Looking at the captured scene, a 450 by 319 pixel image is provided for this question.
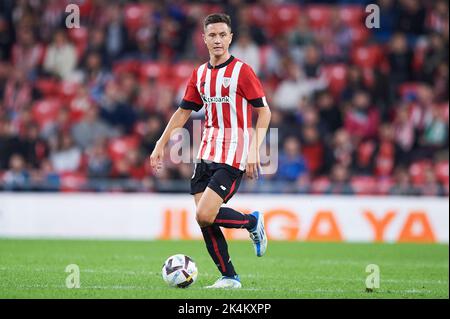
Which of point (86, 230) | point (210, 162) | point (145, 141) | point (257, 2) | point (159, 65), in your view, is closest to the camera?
point (210, 162)

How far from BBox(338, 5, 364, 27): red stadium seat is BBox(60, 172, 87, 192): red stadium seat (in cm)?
693

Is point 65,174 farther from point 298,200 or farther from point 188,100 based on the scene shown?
point 188,100

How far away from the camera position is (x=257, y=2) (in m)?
20.0

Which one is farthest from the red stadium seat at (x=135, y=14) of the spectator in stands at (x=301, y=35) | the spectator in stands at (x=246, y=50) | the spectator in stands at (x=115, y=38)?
the spectator in stands at (x=301, y=35)

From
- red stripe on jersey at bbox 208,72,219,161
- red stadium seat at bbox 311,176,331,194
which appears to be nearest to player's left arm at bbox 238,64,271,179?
red stripe on jersey at bbox 208,72,219,161

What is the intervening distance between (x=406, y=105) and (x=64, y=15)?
24.1 feet

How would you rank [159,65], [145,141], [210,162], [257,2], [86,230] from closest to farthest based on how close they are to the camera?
[210,162] → [86,230] → [145,141] → [159,65] → [257,2]

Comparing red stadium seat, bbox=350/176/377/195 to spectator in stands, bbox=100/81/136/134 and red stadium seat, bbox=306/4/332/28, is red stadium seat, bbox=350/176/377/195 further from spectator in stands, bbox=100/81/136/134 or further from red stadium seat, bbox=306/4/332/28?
red stadium seat, bbox=306/4/332/28

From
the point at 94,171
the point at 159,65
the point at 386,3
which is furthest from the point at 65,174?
the point at 386,3

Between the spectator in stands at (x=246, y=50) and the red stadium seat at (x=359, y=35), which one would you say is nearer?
the spectator in stands at (x=246, y=50)

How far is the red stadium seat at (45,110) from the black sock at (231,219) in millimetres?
9804

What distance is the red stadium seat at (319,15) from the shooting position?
19625 millimetres

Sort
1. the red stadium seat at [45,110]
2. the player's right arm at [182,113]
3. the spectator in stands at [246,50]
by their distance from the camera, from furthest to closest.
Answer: the spectator in stands at [246,50] → the red stadium seat at [45,110] → the player's right arm at [182,113]

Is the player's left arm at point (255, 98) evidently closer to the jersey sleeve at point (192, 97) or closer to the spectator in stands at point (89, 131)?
the jersey sleeve at point (192, 97)
